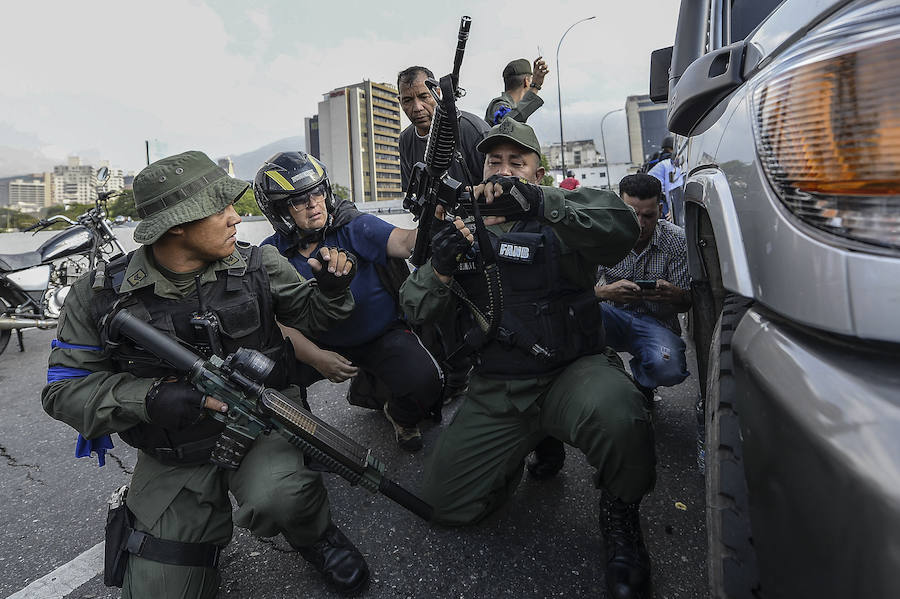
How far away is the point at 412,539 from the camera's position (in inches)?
78.5

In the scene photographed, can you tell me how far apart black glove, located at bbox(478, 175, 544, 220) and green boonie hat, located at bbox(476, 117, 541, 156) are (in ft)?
1.33

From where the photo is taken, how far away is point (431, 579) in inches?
69.5

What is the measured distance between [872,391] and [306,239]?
96.9 inches

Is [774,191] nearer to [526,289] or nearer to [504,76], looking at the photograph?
[526,289]

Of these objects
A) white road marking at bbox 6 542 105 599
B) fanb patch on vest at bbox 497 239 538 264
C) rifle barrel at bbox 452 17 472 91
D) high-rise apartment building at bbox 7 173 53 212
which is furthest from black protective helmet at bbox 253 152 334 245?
high-rise apartment building at bbox 7 173 53 212

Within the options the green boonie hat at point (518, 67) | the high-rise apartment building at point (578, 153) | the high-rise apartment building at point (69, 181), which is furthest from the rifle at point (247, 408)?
the high-rise apartment building at point (69, 181)

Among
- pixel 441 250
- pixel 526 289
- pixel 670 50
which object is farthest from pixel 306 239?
A: pixel 670 50

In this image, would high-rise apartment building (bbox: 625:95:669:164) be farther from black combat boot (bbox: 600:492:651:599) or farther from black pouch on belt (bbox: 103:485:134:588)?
black pouch on belt (bbox: 103:485:134:588)

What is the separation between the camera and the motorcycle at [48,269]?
4855mm

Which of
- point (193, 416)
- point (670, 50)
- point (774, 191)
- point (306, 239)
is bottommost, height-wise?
point (193, 416)

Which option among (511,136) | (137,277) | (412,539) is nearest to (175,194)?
(137,277)

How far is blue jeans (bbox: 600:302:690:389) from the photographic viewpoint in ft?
8.20

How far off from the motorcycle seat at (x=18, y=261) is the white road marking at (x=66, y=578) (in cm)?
416

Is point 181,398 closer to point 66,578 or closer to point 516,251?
point 66,578
